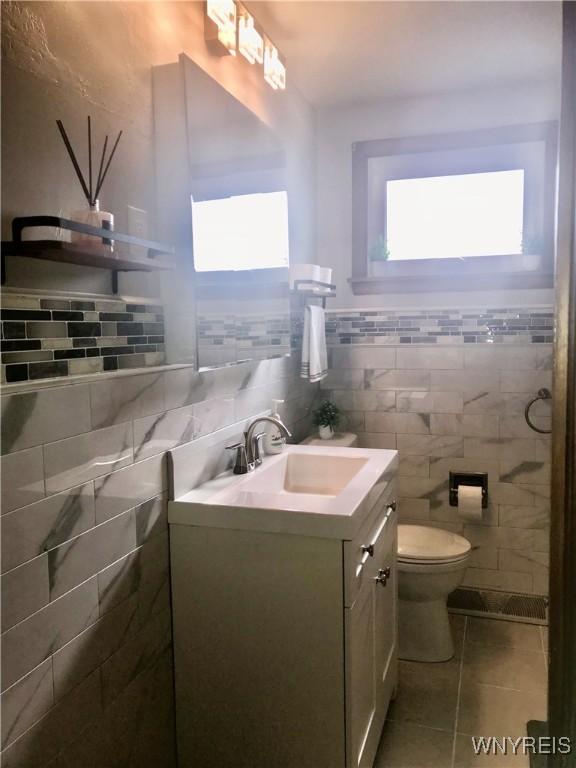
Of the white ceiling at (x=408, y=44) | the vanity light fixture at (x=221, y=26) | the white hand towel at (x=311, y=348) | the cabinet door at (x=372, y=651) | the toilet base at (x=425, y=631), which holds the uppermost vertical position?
the white ceiling at (x=408, y=44)

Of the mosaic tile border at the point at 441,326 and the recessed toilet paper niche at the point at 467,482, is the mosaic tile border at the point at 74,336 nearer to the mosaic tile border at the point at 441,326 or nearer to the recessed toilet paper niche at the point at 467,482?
the mosaic tile border at the point at 441,326

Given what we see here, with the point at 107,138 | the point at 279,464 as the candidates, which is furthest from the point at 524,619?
the point at 107,138

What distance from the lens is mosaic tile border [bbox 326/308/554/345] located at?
279 cm

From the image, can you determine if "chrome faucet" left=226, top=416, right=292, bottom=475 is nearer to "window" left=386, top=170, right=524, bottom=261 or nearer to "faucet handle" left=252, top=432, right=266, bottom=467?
"faucet handle" left=252, top=432, right=266, bottom=467

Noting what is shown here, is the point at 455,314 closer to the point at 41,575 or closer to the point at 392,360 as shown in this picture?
the point at 392,360

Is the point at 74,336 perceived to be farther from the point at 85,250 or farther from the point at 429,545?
the point at 429,545

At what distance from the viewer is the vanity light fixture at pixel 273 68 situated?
7.48 feet

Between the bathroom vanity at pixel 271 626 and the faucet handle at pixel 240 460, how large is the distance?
0.19 metres

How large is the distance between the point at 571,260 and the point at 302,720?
139 centimetres

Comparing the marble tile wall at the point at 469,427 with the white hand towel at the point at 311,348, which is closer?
the white hand towel at the point at 311,348

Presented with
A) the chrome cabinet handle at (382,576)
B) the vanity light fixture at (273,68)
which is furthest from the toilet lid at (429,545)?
the vanity light fixture at (273,68)

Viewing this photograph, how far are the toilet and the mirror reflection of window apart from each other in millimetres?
1340

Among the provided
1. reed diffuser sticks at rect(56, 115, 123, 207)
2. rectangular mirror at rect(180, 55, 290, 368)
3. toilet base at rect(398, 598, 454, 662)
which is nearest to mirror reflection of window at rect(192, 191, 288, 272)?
rectangular mirror at rect(180, 55, 290, 368)

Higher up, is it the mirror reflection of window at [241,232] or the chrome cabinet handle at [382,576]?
the mirror reflection of window at [241,232]
